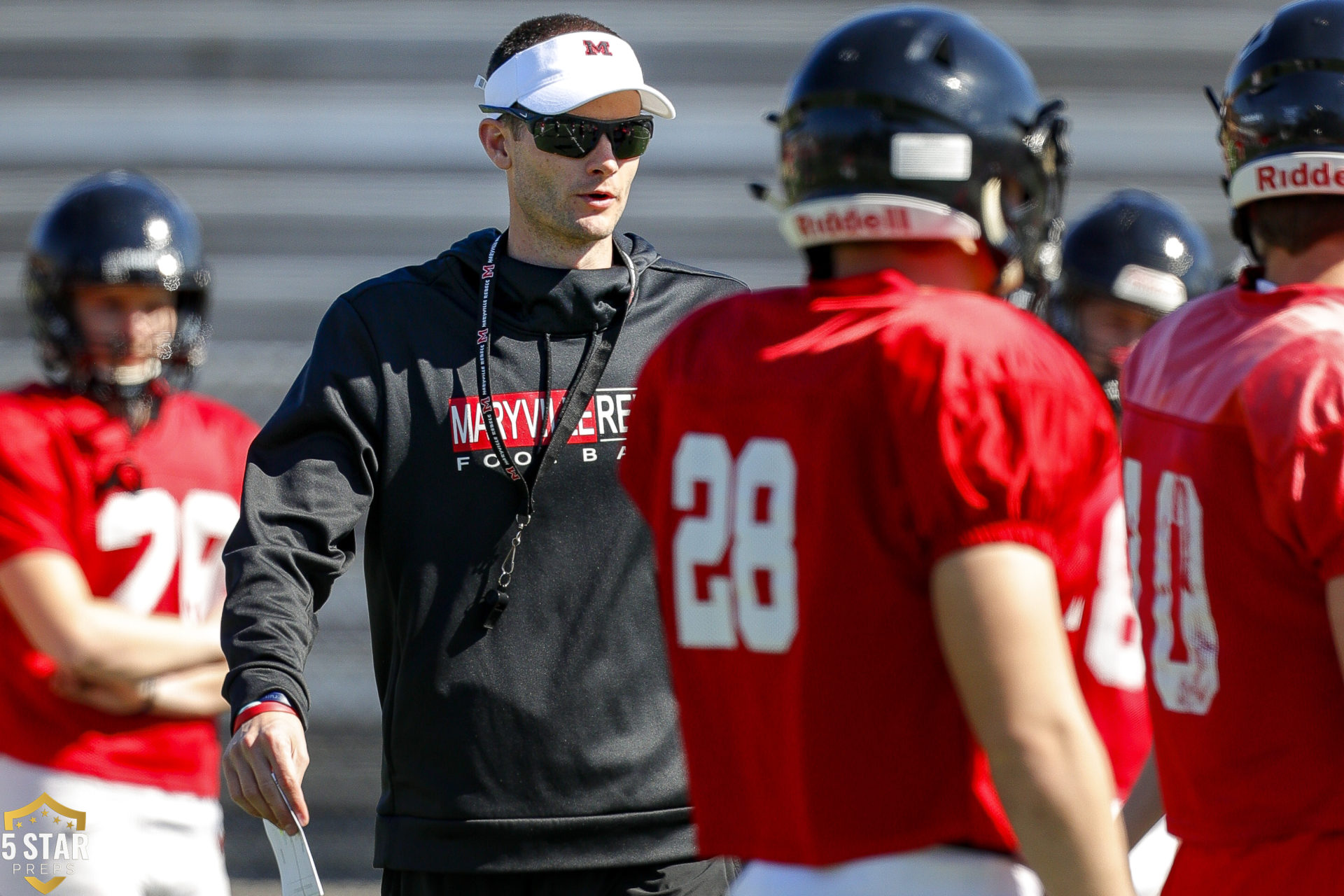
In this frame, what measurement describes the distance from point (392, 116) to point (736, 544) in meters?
7.19

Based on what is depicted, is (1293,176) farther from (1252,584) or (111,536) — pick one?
(111,536)

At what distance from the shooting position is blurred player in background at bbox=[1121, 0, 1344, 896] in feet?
6.58

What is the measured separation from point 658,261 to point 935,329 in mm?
1559

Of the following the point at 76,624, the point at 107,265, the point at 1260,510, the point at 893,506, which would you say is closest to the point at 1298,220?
the point at 1260,510

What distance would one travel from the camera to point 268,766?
91.8 inches

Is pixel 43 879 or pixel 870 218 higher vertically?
pixel 870 218

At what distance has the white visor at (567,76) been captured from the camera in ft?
9.91

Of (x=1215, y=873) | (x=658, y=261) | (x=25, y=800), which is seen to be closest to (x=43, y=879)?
(x=25, y=800)

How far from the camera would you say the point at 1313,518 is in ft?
6.42

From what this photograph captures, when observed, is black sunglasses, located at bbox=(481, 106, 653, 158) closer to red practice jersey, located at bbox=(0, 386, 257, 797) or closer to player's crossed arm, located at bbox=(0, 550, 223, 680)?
red practice jersey, located at bbox=(0, 386, 257, 797)

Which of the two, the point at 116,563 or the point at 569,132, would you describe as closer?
the point at 569,132

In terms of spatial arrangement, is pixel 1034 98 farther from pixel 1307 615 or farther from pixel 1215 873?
pixel 1215 873

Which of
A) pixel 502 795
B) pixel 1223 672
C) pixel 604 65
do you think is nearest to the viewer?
pixel 1223 672

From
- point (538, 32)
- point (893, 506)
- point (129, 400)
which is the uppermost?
point (538, 32)
